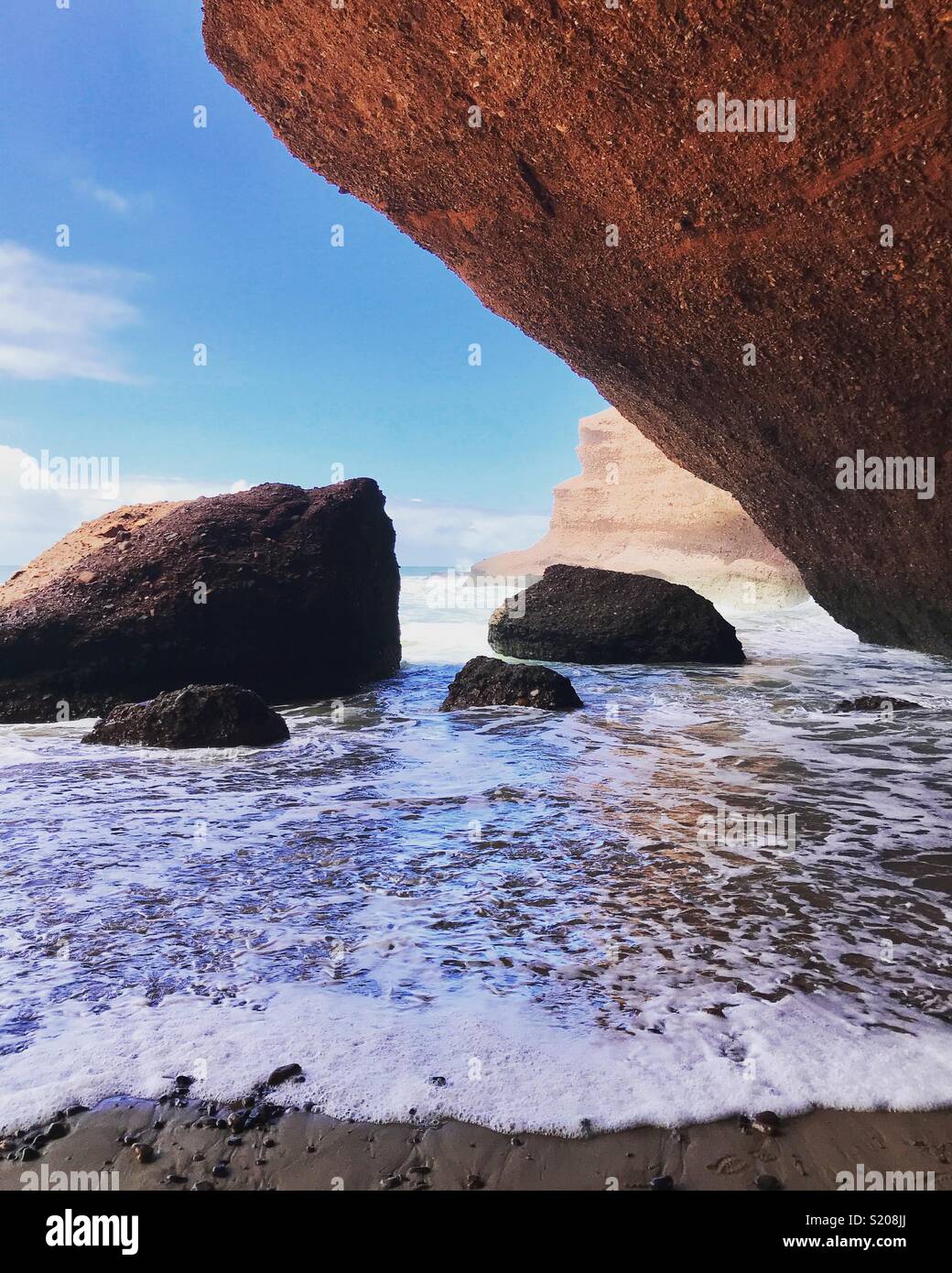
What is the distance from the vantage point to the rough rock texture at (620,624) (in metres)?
9.79

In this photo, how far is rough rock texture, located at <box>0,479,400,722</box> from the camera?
674cm

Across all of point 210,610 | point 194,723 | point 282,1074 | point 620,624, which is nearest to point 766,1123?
point 282,1074

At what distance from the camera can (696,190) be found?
18.9 ft

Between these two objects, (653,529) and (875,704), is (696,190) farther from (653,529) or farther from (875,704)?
(653,529)

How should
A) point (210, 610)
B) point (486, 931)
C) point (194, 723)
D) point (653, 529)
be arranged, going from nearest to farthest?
point (486, 931), point (194, 723), point (210, 610), point (653, 529)

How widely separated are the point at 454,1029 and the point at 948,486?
21.7ft

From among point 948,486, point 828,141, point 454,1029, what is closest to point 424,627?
point 948,486

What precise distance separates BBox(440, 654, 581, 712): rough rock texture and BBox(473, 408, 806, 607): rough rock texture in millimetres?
16852

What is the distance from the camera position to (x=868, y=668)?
885 cm

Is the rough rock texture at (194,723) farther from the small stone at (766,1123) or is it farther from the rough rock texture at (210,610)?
the small stone at (766,1123)

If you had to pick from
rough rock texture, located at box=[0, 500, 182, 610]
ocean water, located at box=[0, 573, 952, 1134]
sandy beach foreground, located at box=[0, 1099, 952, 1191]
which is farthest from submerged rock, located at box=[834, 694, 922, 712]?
rough rock texture, located at box=[0, 500, 182, 610]

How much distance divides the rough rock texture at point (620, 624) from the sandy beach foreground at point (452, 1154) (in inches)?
326

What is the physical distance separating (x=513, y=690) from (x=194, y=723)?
97.2 inches
